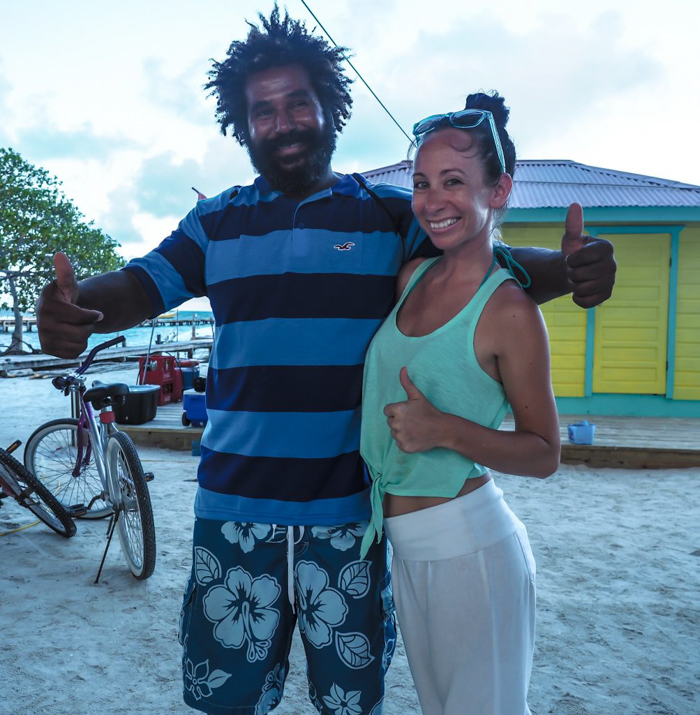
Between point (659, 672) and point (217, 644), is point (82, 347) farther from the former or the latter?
point (659, 672)

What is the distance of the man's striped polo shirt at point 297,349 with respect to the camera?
4.90ft

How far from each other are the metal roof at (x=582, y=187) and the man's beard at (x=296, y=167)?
5.85 metres

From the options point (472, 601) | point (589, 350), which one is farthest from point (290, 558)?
point (589, 350)

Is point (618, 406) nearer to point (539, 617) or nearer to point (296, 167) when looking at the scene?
point (539, 617)

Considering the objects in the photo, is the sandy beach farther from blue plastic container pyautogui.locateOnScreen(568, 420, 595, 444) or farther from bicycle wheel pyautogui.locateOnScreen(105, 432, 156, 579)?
blue plastic container pyautogui.locateOnScreen(568, 420, 595, 444)

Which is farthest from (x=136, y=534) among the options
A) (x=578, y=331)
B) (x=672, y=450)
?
(x=578, y=331)

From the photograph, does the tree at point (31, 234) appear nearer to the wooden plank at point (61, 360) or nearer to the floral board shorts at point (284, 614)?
the wooden plank at point (61, 360)

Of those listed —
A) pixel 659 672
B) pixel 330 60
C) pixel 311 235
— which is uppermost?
pixel 330 60

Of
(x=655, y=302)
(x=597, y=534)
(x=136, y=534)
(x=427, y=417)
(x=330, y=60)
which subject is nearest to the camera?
(x=427, y=417)

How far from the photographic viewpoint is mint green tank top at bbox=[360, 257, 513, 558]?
1.30m

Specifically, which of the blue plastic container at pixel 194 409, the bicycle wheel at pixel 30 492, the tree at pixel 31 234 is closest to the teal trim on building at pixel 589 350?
the blue plastic container at pixel 194 409

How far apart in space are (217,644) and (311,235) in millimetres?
1020

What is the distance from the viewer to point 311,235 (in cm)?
152

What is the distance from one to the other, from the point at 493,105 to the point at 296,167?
19.5 inches
